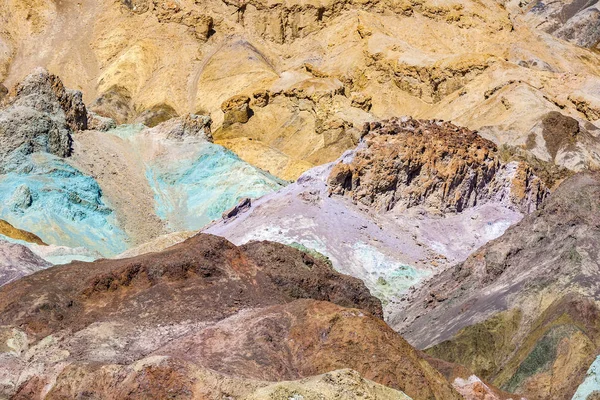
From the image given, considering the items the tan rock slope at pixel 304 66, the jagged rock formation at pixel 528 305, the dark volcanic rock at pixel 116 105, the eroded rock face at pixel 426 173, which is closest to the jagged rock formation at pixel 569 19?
the tan rock slope at pixel 304 66

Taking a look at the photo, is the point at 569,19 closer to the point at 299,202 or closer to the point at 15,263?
the point at 299,202

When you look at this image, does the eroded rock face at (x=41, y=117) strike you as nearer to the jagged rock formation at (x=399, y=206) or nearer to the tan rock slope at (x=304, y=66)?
the tan rock slope at (x=304, y=66)

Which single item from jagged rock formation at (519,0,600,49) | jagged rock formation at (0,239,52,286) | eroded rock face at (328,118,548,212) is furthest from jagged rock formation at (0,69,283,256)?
jagged rock formation at (519,0,600,49)

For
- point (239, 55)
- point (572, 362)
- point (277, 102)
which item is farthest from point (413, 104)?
point (572, 362)

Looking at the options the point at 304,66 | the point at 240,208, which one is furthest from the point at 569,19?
the point at 240,208

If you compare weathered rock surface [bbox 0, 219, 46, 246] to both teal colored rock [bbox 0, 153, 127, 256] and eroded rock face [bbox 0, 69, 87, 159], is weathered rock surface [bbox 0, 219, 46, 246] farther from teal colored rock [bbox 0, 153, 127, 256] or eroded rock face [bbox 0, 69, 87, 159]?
eroded rock face [bbox 0, 69, 87, 159]

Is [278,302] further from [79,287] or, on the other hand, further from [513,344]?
[513,344]
